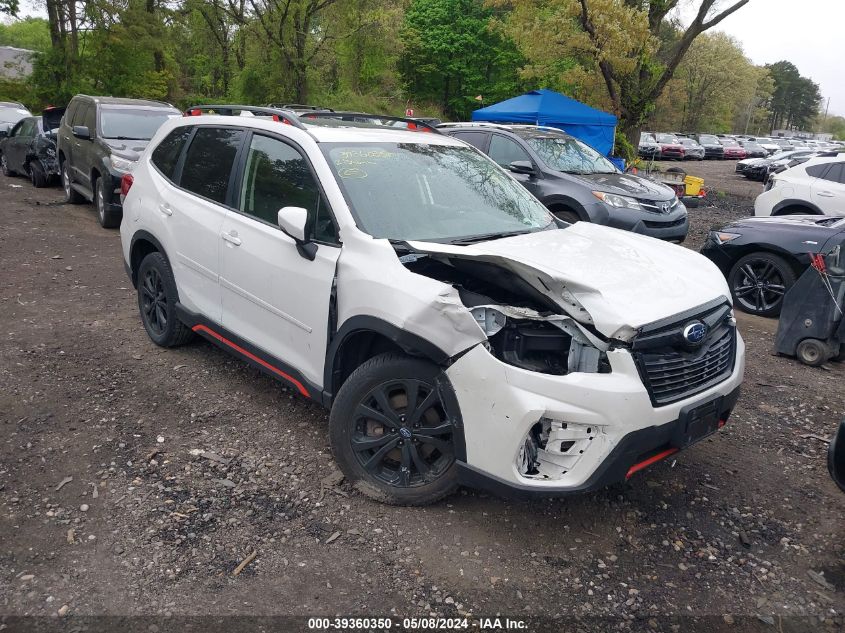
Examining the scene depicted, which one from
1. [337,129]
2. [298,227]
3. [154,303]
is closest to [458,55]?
[154,303]

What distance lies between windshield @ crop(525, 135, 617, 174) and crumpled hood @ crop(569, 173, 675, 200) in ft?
0.74

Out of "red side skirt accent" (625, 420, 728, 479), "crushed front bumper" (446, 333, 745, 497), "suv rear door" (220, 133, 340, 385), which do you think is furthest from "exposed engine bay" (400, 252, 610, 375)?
"suv rear door" (220, 133, 340, 385)

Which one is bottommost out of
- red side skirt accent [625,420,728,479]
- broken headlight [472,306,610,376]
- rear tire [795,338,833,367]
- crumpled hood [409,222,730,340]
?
rear tire [795,338,833,367]

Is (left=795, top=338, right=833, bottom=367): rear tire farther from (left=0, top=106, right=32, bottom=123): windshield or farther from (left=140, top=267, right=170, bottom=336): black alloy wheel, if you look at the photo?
(left=0, top=106, right=32, bottom=123): windshield

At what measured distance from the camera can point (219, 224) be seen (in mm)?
4328

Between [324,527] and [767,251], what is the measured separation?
19.4 feet

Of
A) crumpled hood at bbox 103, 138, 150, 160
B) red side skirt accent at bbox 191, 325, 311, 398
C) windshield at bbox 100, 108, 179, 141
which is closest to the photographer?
red side skirt accent at bbox 191, 325, 311, 398

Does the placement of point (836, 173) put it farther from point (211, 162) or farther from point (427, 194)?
point (211, 162)

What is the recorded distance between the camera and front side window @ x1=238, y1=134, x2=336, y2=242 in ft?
12.1

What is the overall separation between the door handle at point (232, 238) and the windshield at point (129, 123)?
7.15 meters

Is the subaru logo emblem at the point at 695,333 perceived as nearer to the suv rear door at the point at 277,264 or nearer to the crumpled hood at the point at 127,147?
the suv rear door at the point at 277,264

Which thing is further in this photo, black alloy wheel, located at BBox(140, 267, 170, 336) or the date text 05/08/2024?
black alloy wheel, located at BBox(140, 267, 170, 336)

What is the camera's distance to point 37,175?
13953 mm

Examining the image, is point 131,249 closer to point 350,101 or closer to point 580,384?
point 580,384
